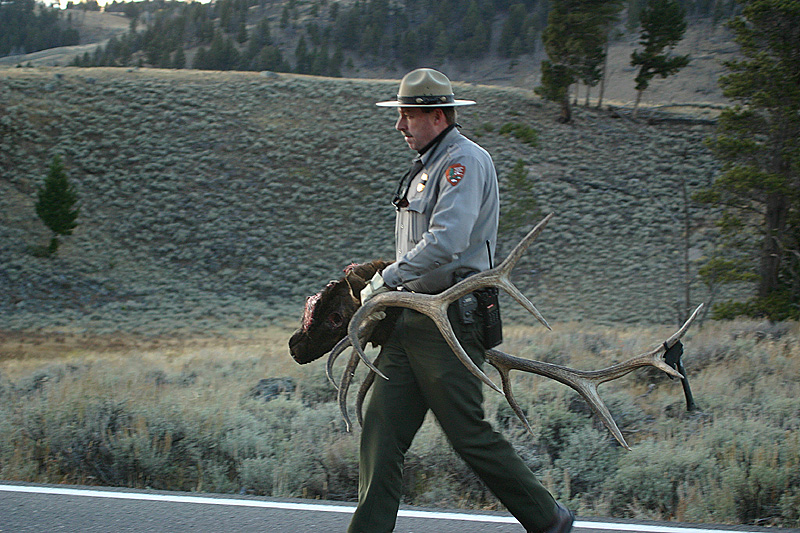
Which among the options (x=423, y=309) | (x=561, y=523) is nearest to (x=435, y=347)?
(x=423, y=309)

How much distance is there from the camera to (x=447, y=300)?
3.20 metres

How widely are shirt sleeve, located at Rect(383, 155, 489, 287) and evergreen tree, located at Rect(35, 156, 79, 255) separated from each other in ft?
102

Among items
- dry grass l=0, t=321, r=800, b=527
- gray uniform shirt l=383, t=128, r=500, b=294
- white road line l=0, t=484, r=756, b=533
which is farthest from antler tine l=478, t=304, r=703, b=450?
dry grass l=0, t=321, r=800, b=527

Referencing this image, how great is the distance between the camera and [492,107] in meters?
50.1

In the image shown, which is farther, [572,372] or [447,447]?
[447,447]

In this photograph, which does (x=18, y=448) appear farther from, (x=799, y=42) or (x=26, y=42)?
(x=26, y=42)

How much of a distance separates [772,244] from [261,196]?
27.7 meters

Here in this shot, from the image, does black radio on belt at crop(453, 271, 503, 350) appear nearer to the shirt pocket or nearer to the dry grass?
the shirt pocket

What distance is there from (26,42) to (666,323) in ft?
452

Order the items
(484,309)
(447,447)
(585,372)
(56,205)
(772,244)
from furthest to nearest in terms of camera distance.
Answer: (56,205) → (772,244) → (447,447) → (585,372) → (484,309)

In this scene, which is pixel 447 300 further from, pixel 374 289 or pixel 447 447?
pixel 447 447

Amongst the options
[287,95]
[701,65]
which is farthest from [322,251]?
[701,65]

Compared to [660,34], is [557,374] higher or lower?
lower

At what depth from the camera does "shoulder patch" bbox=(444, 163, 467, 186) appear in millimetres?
3109
